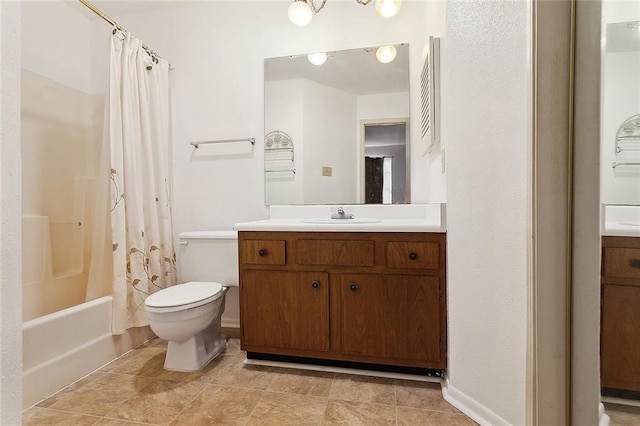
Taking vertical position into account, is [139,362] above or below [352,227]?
below

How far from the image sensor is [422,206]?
1899 mm

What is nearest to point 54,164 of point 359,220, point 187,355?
point 187,355

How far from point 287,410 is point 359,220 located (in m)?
1.07

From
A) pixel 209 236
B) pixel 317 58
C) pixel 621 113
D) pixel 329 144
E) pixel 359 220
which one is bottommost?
pixel 209 236

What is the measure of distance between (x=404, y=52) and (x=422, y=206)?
1.02m

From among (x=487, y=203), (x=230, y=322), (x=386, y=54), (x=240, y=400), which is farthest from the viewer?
(x=230, y=322)

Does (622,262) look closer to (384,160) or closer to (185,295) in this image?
(384,160)

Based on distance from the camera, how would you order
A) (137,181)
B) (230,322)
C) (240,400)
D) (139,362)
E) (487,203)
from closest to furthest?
(487,203) → (240,400) → (139,362) → (137,181) → (230,322)

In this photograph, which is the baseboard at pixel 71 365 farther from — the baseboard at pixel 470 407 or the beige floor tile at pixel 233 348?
the baseboard at pixel 470 407

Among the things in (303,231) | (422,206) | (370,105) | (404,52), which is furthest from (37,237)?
(404,52)

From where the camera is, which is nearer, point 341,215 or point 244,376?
point 244,376

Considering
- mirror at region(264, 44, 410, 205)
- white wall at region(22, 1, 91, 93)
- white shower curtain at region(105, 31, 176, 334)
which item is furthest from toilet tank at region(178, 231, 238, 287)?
white wall at region(22, 1, 91, 93)

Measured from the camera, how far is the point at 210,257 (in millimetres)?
1911

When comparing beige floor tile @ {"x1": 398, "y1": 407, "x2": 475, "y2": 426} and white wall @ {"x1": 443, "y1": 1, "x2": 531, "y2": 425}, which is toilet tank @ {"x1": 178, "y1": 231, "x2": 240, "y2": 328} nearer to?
beige floor tile @ {"x1": 398, "y1": 407, "x2": 475, "y2": 426}
